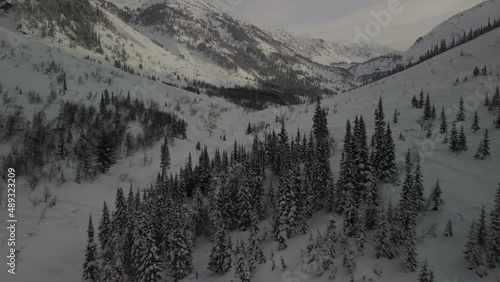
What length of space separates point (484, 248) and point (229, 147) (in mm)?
76156

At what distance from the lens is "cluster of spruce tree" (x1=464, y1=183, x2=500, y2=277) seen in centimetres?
3506

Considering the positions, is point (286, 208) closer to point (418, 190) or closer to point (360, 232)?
point (360, 232)

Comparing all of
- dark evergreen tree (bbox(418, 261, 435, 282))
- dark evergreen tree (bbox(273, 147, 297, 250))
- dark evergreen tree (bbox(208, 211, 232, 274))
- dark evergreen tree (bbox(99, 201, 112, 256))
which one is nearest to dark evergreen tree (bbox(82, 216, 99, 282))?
dark evergreen tree (bbox(99, 201, 112, 256))

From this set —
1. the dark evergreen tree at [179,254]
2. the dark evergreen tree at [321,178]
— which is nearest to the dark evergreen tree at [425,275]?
the dark evergreen tree at [321,178]

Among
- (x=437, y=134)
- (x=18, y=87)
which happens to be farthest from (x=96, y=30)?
(x=437, y=134)

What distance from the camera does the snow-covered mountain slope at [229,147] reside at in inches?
1681

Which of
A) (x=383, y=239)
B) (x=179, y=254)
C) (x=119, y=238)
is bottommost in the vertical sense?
(x=179, y=254)

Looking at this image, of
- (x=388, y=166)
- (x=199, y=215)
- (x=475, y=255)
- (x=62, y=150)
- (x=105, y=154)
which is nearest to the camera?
(x=475, y=255)

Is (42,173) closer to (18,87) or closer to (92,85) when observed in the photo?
(18,87)

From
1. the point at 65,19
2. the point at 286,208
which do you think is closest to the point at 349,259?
the point at 286,208

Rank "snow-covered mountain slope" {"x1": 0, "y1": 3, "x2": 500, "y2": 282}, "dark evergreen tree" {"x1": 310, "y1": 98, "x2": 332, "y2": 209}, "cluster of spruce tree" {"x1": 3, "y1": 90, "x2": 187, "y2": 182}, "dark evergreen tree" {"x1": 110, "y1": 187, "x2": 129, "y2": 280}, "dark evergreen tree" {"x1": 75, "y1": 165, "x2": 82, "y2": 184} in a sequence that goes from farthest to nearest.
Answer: "cluster of spruce tree" {"x1": 3, "y1": 90, "x2": 187, "y2": 182} < "dark evergreen tree" {"x1": 75, "y1": 165, "x2": 82, "y2": 184} < "dark evergreen tree" {"x1": 310, "y1": 98, "x2": 332, "y2": 209} < "dark evergreen tree" {"x1": 110, "y1": 187, "x2": 129, "y2": 280} < "snow-covered mountain slope" {"x1": 0, "y1": 3, "x2": 500, "y2": 282}

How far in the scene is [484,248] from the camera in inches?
1428

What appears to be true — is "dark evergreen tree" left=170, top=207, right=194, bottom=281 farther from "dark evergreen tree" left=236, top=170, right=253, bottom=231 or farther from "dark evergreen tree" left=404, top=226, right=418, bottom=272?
"dark evergreen tree" left=404, top=226, right=418, bottom=272

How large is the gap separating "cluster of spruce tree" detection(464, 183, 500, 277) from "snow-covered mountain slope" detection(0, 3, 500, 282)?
0.94m
